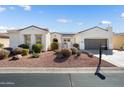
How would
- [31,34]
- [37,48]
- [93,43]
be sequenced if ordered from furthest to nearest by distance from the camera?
[93,43] → [31,34] → [37,48]

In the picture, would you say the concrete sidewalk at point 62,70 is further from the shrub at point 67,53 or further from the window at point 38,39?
the window at point 38,39

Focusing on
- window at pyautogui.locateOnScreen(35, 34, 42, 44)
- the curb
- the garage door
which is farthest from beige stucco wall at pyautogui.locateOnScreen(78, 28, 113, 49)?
the curb

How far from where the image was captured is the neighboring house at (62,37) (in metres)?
23.7

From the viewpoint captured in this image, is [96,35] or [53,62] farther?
[96,35]

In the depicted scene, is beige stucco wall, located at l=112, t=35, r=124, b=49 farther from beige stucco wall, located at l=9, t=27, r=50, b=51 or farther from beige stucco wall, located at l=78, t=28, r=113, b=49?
beige stucco wall, located at l=9, t=27, r=50, b=51

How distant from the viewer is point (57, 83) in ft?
30.4

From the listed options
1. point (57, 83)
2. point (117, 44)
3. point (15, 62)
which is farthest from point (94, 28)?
point (57, 83)

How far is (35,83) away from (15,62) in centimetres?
709

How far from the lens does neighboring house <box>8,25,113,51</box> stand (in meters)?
23.7

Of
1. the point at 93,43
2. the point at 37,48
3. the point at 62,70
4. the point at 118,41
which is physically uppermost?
the point at 118,41

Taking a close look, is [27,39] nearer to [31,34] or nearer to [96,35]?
[31,34]

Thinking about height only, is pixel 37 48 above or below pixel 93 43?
below

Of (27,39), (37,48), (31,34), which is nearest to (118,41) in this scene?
(31,34)

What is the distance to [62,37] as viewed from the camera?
3856 centimetres
